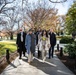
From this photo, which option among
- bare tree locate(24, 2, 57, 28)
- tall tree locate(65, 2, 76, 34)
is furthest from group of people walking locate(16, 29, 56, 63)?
bare tree locate(24, 2, 57, 28)

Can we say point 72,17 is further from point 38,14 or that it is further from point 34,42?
point 38,14

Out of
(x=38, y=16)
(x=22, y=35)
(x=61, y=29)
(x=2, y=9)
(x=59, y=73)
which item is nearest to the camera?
(x=59, y=73)

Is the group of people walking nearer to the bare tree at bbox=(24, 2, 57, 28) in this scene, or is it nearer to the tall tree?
the tall tree

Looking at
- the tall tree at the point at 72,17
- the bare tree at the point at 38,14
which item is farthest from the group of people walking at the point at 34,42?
the bare tree at the point at 38,14

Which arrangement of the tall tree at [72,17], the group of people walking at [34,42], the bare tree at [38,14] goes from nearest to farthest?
1. the group of people walking at [34,42]
2. the tall tree at [72,17]
3. the bare tree at [38,14]

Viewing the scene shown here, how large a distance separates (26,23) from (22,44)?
44.5m

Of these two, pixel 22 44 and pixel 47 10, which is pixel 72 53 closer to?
pixel 22 44

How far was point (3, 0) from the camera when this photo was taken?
87.1 ft

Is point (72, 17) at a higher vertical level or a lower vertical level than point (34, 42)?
higher

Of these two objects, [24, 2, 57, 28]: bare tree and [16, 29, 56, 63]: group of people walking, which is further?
[24, 2, 57, 28]: bare tree

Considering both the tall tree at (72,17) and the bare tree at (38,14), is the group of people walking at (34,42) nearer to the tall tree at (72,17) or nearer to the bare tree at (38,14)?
the tall tree at (72,17)

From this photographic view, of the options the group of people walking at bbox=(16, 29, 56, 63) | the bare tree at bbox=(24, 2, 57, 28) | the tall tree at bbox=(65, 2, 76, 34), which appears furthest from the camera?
the bare tree at bbox=(24, 2, 57, 28)

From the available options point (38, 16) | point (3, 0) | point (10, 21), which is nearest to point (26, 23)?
point (38, 16)

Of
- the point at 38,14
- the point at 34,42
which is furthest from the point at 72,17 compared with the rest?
the point at 38,14
